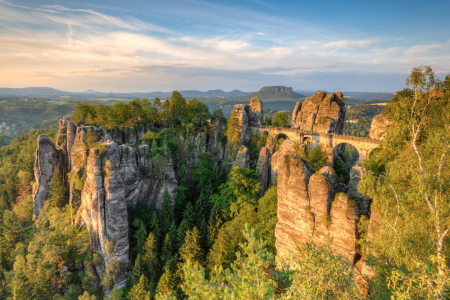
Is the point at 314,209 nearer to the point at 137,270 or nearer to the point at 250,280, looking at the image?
the point at 250,280

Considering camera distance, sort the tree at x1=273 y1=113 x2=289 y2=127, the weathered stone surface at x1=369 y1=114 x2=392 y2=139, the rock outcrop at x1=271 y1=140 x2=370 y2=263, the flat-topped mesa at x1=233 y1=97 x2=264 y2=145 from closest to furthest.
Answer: the rock outcrop at x1=271 y1=140 x2=370 y2=263, the weathered stone surface at x1=369 y1=114 x2=392 y2=139, the flat-topped mesa at x1=233 y1=97 x2=264 y2=145, the tree at x1=273 y1=113 x2=289 y2=127

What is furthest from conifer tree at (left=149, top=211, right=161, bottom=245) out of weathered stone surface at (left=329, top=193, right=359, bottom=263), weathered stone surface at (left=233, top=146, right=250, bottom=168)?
weathered stone surface at (left=329, top=193, right=359, bottom=263)

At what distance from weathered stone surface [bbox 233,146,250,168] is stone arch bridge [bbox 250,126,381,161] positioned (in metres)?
6.45

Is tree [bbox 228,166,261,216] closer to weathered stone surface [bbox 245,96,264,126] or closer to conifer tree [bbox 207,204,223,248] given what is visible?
conifer tree [bbox 207,204,223,248]

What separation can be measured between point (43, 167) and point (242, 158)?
32.3 metres

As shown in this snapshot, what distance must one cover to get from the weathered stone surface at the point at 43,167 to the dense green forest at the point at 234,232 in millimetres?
1956

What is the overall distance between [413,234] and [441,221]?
1.35 meters

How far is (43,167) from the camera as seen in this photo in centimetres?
3388

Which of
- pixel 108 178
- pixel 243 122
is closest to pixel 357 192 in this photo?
pixel 108 178

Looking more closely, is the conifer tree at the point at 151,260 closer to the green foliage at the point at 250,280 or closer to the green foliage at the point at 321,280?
the green foliage at the point at 250,280

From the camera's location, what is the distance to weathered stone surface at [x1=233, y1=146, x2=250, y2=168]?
3600 centimetres

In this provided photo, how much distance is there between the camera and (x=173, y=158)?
36.7 metres

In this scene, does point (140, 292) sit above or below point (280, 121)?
below

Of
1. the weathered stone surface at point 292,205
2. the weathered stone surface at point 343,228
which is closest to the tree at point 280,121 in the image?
the weathered stone surface at point 292,205
